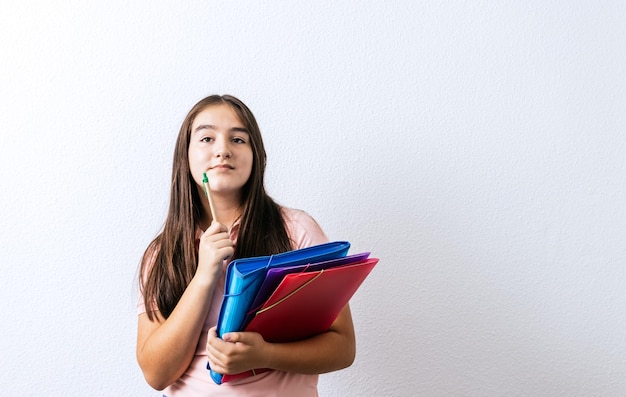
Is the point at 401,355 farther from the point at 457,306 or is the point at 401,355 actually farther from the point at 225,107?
the point at 225,107

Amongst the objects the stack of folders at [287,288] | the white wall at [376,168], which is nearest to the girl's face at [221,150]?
the stack of folders at [287,288]

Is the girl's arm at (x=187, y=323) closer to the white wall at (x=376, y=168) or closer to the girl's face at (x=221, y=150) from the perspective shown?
the girl's face at (x=221, y=150)

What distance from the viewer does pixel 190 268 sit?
1.21 m

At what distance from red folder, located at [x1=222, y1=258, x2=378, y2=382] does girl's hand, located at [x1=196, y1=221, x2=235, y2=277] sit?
10cm

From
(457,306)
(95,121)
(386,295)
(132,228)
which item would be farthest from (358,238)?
(95,121)

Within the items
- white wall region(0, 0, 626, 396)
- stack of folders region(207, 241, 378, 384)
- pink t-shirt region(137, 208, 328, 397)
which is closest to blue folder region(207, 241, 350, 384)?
stack of folders region(207, 241, 378, 384)

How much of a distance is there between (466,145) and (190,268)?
27.6 inches

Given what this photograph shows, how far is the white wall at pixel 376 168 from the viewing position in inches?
61.9

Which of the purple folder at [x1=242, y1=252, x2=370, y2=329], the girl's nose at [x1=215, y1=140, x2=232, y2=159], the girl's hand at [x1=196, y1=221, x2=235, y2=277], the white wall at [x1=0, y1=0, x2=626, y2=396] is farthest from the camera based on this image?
the white wall at [x1=0, y1=0, x2=626, y2=396]

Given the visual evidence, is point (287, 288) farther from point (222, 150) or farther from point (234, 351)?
point (222, 150)

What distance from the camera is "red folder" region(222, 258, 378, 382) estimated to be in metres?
1.00

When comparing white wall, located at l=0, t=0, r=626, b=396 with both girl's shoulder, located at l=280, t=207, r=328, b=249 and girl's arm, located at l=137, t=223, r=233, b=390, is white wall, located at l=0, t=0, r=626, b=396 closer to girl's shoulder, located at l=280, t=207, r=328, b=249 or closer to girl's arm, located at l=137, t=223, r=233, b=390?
girl's shoulder, located at l=280, t=207, r=328, b=249

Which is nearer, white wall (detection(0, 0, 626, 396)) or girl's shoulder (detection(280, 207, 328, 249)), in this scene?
girl's shoulder (detection(280, 207, 328, 249))

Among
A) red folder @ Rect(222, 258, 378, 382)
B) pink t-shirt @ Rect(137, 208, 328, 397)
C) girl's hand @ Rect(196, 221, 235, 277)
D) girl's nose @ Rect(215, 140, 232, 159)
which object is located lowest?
pink t-shirt @ Rect(137, 208, 328, 397)
